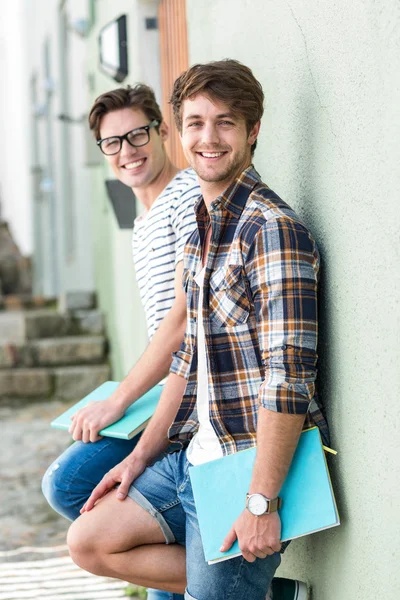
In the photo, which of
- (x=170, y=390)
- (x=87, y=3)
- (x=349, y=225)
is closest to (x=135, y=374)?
(x=170, y=390)

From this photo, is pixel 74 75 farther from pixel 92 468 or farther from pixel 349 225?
pixel 349 225

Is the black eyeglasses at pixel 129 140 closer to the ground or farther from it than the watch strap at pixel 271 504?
farther from it

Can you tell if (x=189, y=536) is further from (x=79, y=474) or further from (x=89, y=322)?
(x=89, y=322)

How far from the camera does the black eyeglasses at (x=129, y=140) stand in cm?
272

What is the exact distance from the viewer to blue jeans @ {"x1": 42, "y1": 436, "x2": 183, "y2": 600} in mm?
2469

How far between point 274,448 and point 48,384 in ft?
18.9

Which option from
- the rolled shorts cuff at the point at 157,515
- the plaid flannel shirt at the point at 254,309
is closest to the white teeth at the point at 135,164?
the plaid flannel shirt at the point at 254,309

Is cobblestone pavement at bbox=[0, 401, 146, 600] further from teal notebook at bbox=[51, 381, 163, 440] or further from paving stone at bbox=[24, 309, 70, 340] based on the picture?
paving stone at bbox=[24, 309, 70, 340]

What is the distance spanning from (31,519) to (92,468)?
2167 millimetres

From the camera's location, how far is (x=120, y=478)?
2.29m

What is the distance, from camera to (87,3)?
6.56 meters

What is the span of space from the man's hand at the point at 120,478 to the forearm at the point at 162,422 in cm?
3

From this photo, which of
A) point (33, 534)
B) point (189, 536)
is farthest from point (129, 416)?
point (33, 534)

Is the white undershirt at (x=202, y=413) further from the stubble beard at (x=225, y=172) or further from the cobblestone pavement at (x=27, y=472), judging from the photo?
the cobblestone pavement at (x=27, y=472)
